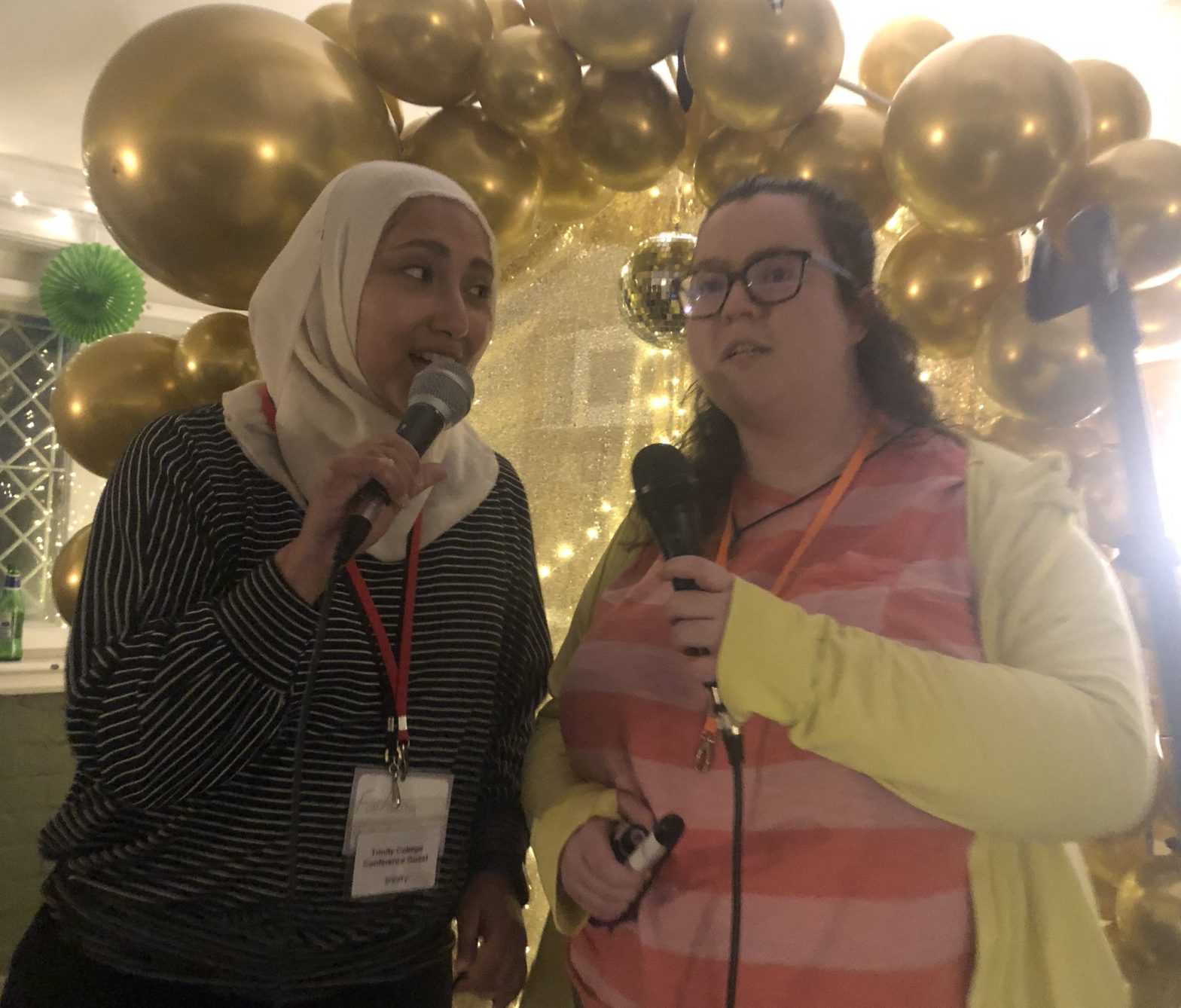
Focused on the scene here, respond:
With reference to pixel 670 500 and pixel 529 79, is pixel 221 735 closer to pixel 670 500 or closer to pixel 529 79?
pixel 670 500

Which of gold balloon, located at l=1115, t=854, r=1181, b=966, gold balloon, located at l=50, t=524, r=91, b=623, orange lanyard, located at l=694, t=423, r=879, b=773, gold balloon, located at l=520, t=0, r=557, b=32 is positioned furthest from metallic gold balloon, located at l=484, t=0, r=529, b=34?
gold balloon, located at l=1115, t=854, r=1181, b=966

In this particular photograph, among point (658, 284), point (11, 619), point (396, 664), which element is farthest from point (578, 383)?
→ point (11, 619)

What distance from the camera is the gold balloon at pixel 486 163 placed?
1397 millimetres

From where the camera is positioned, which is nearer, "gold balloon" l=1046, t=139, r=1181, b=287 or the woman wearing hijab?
the woman wearing hijab

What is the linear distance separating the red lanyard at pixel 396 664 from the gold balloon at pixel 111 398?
901mm

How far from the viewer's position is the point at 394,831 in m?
0.90

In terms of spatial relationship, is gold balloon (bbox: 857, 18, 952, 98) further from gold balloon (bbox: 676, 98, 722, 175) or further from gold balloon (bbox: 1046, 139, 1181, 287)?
gold balloon (bbox: 1046, 139, 1181, 287)

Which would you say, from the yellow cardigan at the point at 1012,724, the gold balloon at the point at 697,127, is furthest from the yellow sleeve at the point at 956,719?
the gold balloon at the point at 697,127

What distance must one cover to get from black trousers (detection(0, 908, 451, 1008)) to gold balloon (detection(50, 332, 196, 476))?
96cm

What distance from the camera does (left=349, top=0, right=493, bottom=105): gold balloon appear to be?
1364mm

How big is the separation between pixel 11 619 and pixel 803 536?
9.59 ft

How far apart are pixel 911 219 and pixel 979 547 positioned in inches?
37.8

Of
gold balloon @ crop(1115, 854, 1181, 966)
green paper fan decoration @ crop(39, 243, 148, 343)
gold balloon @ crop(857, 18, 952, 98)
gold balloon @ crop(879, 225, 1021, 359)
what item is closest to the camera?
gold balloon @ crop(1115, 854, 1181, 966)

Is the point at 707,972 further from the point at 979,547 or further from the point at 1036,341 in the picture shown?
the point at 1036,341
